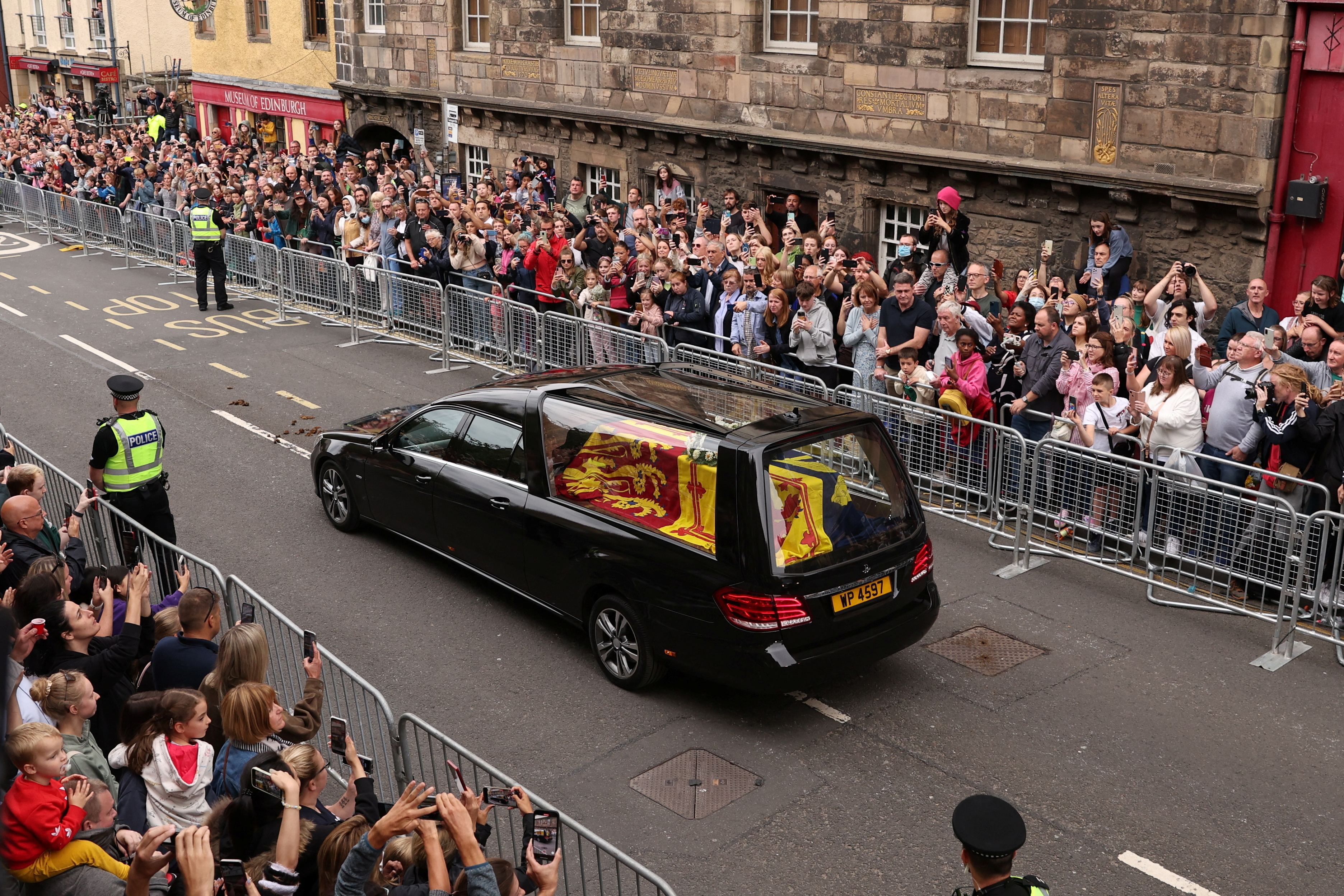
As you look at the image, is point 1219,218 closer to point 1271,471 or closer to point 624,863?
point 1271,471

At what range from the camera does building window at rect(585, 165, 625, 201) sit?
2245 centimetres

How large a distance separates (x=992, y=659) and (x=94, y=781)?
5.50 m

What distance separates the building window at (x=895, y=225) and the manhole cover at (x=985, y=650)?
9169 mm

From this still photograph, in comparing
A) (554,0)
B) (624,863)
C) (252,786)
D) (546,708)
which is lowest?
(546,708)

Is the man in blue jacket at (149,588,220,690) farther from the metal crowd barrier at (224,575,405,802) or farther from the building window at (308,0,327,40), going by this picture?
the building window at (308,0,327,40)

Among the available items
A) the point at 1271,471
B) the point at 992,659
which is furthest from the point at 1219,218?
the point at 992,659

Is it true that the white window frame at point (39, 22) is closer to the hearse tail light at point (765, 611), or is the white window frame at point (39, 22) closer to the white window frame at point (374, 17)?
the white window frame at point (374, 17)

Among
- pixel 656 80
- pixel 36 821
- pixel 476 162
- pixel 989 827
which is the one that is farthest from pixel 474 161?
pixel 989 827

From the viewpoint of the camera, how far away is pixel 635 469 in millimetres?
8023

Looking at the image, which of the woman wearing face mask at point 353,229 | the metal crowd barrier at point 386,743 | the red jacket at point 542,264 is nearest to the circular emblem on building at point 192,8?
the woman wearing face mask at point 353,229

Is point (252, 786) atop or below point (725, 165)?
below

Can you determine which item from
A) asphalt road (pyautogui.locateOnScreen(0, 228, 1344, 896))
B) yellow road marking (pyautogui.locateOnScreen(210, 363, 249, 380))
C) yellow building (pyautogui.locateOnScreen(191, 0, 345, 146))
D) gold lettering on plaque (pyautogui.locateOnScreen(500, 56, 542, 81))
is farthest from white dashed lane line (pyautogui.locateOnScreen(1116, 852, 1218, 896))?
yellow building (pyautogui.locateOnScreen(191, 0, 345, 146))

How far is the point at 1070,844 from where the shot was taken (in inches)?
255

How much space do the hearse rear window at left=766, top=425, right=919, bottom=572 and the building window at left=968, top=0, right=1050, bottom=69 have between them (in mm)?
9021
